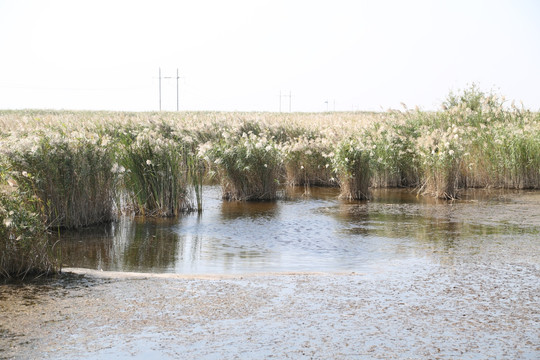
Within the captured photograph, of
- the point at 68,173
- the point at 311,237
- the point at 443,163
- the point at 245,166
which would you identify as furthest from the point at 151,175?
the point at 443,163

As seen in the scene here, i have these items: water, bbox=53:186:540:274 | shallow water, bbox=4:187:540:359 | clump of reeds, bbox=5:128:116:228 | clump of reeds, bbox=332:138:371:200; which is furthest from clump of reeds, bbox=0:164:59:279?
clump of reeds, bbox=332:138:371:200

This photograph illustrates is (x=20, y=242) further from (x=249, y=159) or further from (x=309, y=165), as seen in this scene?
(x=309, y=165)

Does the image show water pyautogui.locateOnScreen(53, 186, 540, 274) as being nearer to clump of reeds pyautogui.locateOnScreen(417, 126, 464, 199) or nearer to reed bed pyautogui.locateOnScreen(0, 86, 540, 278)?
reed bed pyautogui.locateOnScreen(0, 86, 540, 278)

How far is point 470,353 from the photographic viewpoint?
5.65 meters

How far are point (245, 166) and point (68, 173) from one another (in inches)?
217

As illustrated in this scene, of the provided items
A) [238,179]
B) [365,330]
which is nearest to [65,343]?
[365,330]

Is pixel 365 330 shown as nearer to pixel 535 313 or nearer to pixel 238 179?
pixel 535 313

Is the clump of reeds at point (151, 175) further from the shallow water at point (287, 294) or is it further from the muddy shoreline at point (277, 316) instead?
A: the muddy shoreline at point (277, 316)

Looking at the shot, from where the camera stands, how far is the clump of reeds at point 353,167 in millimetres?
17656

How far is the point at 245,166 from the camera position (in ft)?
55.8

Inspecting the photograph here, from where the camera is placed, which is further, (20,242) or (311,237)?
(311,237)

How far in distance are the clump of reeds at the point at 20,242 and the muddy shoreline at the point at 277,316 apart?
15.5 inches

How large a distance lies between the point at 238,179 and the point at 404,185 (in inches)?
253

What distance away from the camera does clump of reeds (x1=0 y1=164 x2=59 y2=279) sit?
8203 mm
